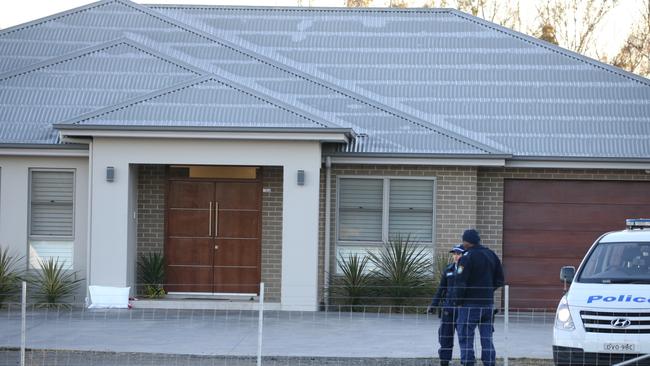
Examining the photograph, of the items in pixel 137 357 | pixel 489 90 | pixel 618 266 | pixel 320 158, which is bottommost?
pixel 137 357

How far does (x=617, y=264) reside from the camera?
1546 cm

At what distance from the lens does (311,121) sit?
70.0ft

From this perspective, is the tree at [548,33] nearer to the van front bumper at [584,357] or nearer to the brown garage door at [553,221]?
the brown garage door at [553,221]

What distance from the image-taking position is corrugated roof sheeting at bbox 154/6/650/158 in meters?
23.6

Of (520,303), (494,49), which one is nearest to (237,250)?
(520,303)

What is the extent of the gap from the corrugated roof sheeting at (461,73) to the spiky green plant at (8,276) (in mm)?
7003

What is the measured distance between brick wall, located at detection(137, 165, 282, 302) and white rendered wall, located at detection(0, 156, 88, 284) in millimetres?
1101

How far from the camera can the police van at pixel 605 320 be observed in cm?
1393

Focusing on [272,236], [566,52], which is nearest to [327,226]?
[272,236]

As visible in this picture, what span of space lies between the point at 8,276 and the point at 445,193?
8.23 metres

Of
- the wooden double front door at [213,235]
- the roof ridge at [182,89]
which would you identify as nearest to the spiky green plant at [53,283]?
the wooden double front door at [213,235]

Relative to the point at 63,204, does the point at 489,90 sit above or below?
above

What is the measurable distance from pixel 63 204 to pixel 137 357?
7.52 meters

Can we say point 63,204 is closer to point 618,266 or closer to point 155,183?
point 155,183
